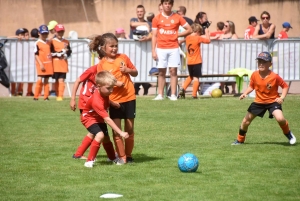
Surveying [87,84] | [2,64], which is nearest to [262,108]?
[87,84]

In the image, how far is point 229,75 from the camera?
20156 mm

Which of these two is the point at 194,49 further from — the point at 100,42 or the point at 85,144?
the point at 100,42

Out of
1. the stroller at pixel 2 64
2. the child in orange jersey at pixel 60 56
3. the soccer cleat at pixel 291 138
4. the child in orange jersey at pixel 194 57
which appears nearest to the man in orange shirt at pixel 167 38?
the child in orange jersey at pixel 194 57

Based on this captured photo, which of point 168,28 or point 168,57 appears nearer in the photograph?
point 168,28

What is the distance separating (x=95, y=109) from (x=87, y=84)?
0.88 metres

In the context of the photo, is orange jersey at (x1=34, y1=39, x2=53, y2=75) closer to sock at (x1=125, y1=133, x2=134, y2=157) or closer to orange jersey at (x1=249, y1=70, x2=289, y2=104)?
orange jersey at (x1=249, y1=70, x2=289, y2=104)

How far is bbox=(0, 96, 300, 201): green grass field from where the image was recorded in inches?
335

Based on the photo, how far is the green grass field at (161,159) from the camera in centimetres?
852

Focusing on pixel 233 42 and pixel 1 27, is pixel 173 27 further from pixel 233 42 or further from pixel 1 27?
pixel 1 27

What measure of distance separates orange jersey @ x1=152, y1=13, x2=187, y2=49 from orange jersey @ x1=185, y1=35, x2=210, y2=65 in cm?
96

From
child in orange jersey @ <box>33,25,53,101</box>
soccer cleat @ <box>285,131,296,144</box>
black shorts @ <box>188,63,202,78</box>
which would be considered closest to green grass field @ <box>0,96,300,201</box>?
soccer cleat @ <box>285,131,296,144</box>

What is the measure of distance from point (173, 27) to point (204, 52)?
3.25 meters

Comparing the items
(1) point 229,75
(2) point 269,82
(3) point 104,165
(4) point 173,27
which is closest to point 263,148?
(2) point 269,82

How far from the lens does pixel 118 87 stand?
404 inches
